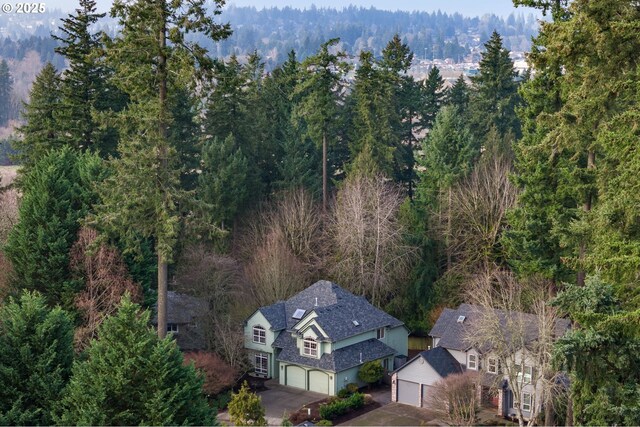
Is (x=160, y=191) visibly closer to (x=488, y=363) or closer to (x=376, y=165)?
(x=488, y=363)

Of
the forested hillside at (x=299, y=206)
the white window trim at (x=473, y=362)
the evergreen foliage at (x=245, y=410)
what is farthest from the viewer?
the white window trim at (x=473, y=362)

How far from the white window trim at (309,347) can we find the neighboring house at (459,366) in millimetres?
3998

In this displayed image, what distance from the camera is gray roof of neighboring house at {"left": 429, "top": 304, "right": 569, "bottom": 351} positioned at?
3678 cm

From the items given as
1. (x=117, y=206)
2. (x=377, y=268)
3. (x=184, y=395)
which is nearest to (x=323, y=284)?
(x=377, y=268)

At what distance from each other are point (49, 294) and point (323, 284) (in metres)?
13.9

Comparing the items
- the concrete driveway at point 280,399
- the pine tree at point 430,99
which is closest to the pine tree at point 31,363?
the concrete driveway at point 280,399

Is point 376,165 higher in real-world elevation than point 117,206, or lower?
higher

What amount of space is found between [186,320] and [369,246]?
10.2m

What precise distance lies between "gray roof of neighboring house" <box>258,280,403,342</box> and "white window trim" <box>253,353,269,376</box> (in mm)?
1927

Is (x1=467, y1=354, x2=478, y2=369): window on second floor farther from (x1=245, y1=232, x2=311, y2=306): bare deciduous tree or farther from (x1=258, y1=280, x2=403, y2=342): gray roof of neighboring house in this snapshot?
(x1=245, y1=232, x2=311, y2=306): bare deciduous tree

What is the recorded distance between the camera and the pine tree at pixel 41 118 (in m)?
45.7

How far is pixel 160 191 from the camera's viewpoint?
30.5 metres

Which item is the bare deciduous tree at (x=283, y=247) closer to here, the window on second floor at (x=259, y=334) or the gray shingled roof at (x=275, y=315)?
the gray shingled roof at (x=275, y=315)

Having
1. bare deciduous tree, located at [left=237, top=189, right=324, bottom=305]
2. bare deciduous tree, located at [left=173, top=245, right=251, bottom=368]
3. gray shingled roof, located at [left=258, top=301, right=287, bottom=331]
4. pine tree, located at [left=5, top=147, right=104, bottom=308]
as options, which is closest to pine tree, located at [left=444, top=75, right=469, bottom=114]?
bare deciduous tree, located at [left=237, top=189, right=324, bottom=305]
